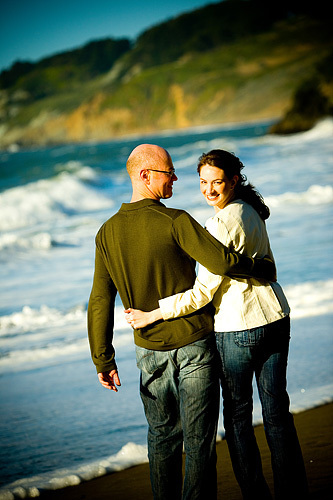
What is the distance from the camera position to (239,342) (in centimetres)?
233

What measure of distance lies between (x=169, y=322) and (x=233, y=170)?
0.73 meters

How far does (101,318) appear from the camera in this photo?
8.04 ft

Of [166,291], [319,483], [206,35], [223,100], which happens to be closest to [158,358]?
[166,291]

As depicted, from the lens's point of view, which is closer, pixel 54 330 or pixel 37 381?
pixel 37 381

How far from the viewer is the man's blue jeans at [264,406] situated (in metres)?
2.34

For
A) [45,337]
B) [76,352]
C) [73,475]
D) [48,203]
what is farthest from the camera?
[48,203]

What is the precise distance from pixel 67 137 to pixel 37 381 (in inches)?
6532

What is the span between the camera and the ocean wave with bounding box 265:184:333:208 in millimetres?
11920

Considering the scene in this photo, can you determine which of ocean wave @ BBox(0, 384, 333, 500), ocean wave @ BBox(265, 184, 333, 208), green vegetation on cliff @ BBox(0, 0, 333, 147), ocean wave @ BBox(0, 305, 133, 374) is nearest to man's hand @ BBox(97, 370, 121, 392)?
ocean wave @ BBox(0, 384, 333, 500)

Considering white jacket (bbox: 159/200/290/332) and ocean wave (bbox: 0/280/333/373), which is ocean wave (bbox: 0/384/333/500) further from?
ocean wave (bbox: 0/280/333/373)

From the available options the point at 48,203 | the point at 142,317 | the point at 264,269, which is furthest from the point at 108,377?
the point at 48,203

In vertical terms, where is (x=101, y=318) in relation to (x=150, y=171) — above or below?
below

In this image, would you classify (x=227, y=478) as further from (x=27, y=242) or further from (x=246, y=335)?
(x=27, y=242)

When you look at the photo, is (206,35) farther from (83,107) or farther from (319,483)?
(319,483)
